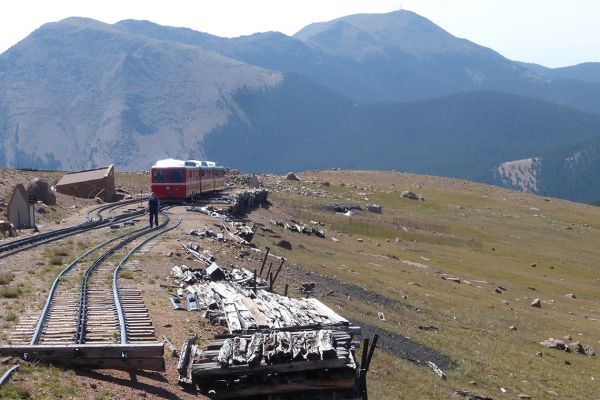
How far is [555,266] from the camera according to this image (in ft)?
201

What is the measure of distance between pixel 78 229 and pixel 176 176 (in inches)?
711

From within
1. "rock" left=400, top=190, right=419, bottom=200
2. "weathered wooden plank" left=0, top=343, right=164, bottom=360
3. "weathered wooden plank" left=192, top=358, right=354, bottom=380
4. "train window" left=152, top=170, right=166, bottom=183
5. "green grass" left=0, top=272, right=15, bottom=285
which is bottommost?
"rock" left=400, top=190, right=419, bottom=200

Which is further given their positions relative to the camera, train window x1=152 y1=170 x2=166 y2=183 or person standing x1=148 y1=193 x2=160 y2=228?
train window x1=152 y1=170 x2=166 y2=183

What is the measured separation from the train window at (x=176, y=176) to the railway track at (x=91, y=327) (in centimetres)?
2997

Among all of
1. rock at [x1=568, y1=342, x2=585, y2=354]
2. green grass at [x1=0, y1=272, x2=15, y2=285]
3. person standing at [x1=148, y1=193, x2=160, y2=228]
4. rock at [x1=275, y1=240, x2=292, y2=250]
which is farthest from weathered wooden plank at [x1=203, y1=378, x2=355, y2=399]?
rock at [x1=275, y1=240, x2=292, y2=250]

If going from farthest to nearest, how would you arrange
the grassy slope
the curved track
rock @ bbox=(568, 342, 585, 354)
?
rock @ bbox=(568, 342, 585, 354) → the grassy slope → the curved track

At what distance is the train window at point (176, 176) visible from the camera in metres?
52.7

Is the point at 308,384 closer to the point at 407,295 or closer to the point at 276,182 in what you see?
the point at 407,295

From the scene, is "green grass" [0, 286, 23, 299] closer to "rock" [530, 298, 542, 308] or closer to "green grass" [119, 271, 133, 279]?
"green grass" [119, 271, 133, 279]

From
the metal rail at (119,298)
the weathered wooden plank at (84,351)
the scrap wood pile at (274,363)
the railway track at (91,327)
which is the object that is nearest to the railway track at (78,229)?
the metal rail at (119,298)

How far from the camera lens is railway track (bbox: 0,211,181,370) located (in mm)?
12641

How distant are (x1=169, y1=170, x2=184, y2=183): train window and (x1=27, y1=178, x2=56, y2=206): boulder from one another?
27.3 ft

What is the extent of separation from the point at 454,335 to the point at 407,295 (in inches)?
266

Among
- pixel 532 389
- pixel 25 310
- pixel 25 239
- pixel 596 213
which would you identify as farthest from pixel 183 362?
pixel 596 213
